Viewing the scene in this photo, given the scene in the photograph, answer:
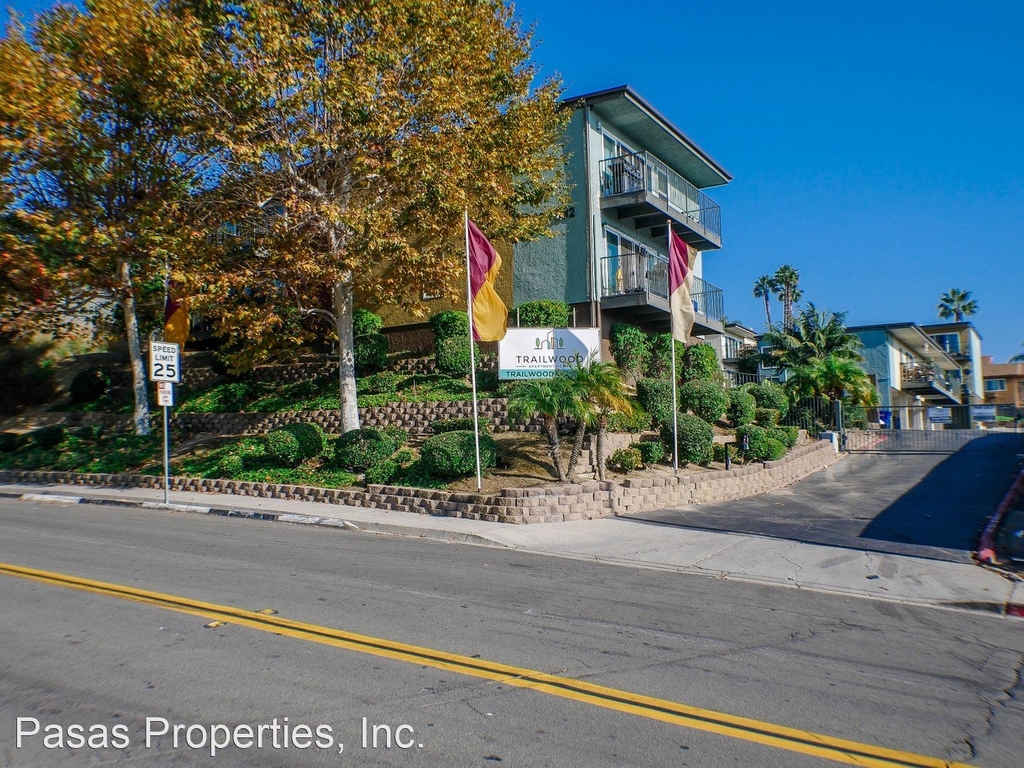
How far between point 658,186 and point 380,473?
17.0 m

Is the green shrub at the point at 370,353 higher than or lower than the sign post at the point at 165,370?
higher

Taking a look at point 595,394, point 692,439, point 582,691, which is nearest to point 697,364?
point 692,439

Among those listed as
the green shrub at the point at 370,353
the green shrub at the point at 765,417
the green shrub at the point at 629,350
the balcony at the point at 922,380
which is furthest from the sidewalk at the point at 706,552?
the balcony at the point at 922,380

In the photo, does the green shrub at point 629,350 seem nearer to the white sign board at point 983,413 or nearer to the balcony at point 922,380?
the white sign board at point 983,413

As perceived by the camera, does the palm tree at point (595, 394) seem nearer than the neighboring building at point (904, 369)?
Yes

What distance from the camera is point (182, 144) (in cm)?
2002

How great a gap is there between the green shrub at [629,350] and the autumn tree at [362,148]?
5192 millimetres

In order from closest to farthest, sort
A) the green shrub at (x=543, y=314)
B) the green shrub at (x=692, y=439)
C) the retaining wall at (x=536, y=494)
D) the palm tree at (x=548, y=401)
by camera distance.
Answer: the retaining wall at (x=536, y=494)
the palm tree at (x=548, y=401)
the green shrub at (x=692, y=439)
the green shrub at (x=543, y=314)

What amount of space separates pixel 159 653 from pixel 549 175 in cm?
2128

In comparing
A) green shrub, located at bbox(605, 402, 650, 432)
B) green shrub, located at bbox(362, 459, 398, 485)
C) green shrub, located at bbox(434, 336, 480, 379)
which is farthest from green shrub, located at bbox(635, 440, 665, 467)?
green shrub, located at bbox(434, 336, 480, 379)

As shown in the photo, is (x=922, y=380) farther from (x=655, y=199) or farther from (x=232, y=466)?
(x=232, y=466)

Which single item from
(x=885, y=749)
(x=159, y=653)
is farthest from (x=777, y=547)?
(x=159, y=653)

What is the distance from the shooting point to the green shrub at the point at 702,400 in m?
19.9

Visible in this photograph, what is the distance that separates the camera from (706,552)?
1177 centimetres
